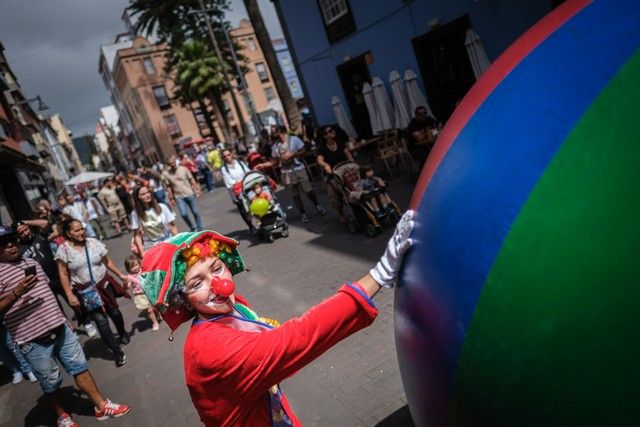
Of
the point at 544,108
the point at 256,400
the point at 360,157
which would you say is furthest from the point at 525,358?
the point at 360,157

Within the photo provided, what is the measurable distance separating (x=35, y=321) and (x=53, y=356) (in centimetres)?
42

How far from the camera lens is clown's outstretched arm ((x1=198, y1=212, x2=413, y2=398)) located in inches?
64.1

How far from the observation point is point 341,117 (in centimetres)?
1494

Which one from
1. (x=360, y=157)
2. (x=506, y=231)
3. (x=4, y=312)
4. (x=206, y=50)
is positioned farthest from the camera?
(x=206, y=50)

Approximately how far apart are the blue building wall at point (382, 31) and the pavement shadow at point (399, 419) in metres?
8.98

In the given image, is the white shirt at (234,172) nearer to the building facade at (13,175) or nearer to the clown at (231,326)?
the clown at (231,326)

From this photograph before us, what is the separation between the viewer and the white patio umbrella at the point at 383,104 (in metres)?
13.0

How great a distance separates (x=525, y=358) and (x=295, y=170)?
8070 mm

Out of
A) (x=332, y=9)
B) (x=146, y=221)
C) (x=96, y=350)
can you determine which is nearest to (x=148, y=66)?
(x=332, y=9)

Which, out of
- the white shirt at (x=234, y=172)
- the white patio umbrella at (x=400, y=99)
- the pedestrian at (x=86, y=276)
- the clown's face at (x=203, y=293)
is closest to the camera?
the clown's face at (x=203, y=293)

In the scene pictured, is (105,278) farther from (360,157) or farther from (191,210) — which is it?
(360,157)

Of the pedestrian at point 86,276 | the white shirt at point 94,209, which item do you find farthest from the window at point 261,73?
the pedestrian at point 86,276

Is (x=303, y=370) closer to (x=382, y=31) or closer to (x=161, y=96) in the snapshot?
(x=382, y=31)

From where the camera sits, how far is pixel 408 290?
69.5 inches
